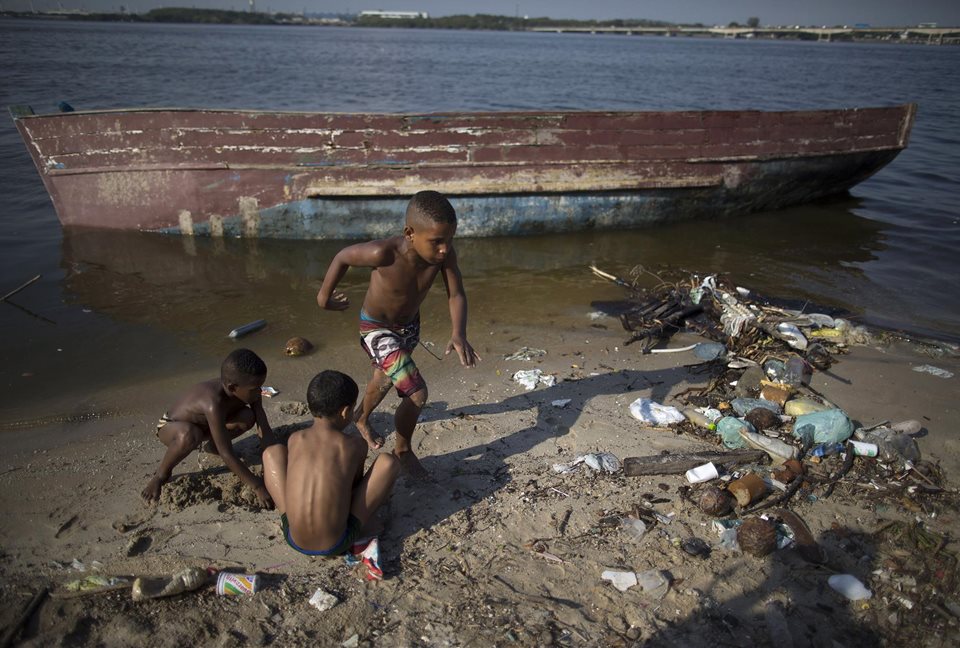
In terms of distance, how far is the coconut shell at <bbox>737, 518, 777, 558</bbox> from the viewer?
2713 millimetres

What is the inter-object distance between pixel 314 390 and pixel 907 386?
415cm

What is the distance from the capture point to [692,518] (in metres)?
2.98

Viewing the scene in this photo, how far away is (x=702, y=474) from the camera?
3234 mm

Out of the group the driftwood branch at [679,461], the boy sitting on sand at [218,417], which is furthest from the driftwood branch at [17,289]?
the driftwood branch at [679,461]

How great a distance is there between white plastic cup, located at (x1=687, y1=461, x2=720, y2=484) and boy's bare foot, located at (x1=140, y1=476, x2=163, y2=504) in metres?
2.79

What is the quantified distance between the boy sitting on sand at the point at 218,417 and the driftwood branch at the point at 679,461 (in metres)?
1.93

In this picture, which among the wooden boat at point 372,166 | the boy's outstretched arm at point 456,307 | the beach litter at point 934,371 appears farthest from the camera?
the wooden boat at point 372,166

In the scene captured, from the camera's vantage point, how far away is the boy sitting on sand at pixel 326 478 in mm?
2539

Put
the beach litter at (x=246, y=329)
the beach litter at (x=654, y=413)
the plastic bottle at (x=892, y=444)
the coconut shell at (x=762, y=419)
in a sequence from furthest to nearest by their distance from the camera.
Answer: the beach litter at (x=246, y=329), the beach litter at (x=654, y=413), the coconut shell at (x=762, y=419), the plastic bottle at (x=892, y=444)

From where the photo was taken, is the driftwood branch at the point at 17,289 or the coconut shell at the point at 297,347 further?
the driftwood branch at the point at 17,289

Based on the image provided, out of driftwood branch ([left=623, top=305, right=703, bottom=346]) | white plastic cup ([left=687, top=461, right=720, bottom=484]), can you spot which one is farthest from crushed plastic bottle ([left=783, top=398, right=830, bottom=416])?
driftwood branch ([left=623, top=305, right=703, bottom=346])

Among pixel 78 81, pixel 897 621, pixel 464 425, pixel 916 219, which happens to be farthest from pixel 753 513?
pixel 78 81

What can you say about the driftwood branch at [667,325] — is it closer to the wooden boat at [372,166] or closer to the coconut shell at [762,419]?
the coconut shell at [762,419]

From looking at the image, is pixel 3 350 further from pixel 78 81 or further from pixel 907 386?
pixel 78 81
